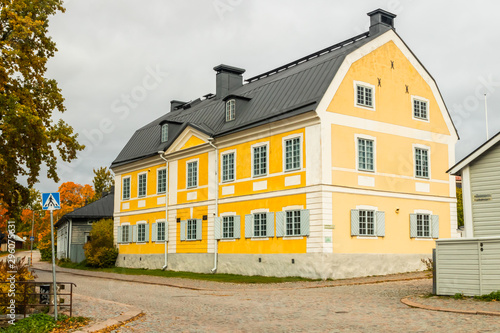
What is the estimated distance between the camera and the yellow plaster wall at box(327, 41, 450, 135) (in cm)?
2586

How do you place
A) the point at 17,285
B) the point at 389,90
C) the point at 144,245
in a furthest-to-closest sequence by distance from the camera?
the point at 144,245 < the point at 389,90 < the point at 17,285

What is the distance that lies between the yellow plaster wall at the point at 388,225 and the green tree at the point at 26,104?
11.3 meters

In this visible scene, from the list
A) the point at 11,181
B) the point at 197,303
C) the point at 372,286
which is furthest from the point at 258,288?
the point at 11,181

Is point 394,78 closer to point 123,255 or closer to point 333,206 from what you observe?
point 333,206

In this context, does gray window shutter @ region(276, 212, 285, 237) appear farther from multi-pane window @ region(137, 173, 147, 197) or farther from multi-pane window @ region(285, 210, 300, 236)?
multi-pane window @ region(137, 173, 147, 197)

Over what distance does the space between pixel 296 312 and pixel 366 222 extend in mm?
13160

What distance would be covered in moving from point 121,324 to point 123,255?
90.2 ft

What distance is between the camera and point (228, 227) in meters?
29.2

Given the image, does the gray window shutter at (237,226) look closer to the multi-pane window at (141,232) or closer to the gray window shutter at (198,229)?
the gray window shutter at (198,229)

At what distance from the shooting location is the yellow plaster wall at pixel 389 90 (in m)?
25.9

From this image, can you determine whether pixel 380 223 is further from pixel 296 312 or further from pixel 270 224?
pixel 296 312

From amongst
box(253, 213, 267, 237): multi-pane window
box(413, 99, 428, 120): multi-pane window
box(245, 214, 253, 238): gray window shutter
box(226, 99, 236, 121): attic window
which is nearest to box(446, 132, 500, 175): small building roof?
box(253, 213, 267, 237): multi-pane window

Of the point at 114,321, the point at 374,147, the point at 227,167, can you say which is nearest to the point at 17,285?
the point at 114,321

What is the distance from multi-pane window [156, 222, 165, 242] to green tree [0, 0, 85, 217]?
49.8 ft
